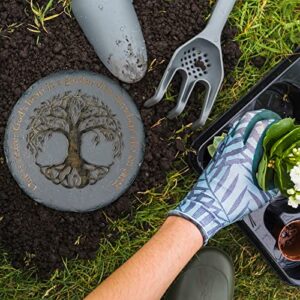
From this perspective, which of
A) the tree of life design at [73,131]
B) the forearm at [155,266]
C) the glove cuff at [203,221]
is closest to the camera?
the forearm at [155,266]

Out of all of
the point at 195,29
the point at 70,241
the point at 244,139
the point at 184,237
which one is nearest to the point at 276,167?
the point at 244,139

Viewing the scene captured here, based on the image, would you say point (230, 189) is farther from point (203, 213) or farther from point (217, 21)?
point (217, 21)

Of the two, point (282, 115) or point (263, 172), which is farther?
point (282, 115)

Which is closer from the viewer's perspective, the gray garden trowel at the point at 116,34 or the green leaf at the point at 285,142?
the green leaf at the point at 285,142

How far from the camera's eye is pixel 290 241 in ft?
5.20

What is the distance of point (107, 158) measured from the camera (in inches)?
60.1

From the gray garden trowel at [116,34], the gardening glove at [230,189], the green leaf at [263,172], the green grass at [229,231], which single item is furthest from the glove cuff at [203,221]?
the gray garden trowel at [116,34]

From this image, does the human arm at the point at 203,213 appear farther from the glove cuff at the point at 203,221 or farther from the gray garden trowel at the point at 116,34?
the gray garden trowel at the point at 116,34

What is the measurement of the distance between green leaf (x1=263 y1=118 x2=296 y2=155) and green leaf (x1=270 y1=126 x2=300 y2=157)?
0.02m

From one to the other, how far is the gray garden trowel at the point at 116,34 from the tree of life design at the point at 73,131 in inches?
4.5

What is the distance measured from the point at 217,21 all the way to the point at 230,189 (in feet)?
1.44

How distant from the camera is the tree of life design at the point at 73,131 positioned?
4.95 ft

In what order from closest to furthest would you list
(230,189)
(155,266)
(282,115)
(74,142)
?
1. (155,266)
2. (230,189)
3. (74,142)
4. (282,115)

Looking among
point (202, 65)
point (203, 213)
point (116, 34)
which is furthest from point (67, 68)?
point (203, 213)
